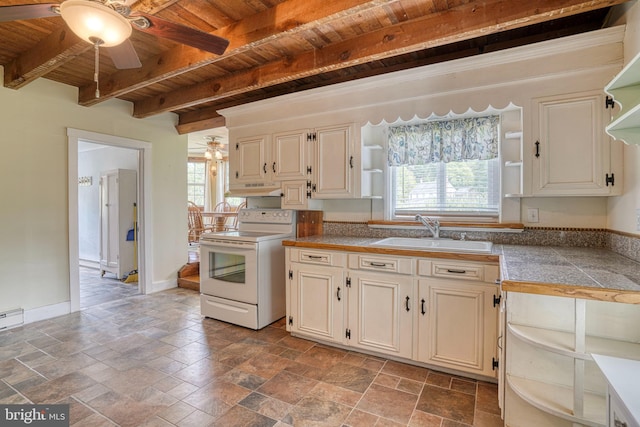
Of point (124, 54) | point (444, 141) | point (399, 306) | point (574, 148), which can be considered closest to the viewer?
point (124, 54)

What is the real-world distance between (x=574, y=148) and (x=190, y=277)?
4.55 m

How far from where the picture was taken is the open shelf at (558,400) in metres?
1.22

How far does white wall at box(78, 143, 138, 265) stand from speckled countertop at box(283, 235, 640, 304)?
5284mm

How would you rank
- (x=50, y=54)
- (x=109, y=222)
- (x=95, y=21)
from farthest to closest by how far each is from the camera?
(x=109, y=222) → (x=50, y=54) → (x=95, y=21)

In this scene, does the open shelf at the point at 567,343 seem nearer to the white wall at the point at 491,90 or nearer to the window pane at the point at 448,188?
the white wall at the point at 491,90

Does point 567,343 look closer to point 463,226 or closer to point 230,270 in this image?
point 463,226

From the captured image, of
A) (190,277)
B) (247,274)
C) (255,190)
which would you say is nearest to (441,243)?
(247,274)

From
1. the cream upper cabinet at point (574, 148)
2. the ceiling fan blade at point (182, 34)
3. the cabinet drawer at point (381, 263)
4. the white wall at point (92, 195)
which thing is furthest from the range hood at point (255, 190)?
the white wall at point (92, 195)

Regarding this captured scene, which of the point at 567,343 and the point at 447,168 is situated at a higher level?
the point at 447,168

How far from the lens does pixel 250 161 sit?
11.2ft

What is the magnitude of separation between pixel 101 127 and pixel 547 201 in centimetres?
456

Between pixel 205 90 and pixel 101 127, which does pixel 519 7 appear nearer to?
pixel 205 90

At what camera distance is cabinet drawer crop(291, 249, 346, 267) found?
8.19 ft

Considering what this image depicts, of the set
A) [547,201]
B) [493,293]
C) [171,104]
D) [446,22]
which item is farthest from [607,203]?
[171,104]
